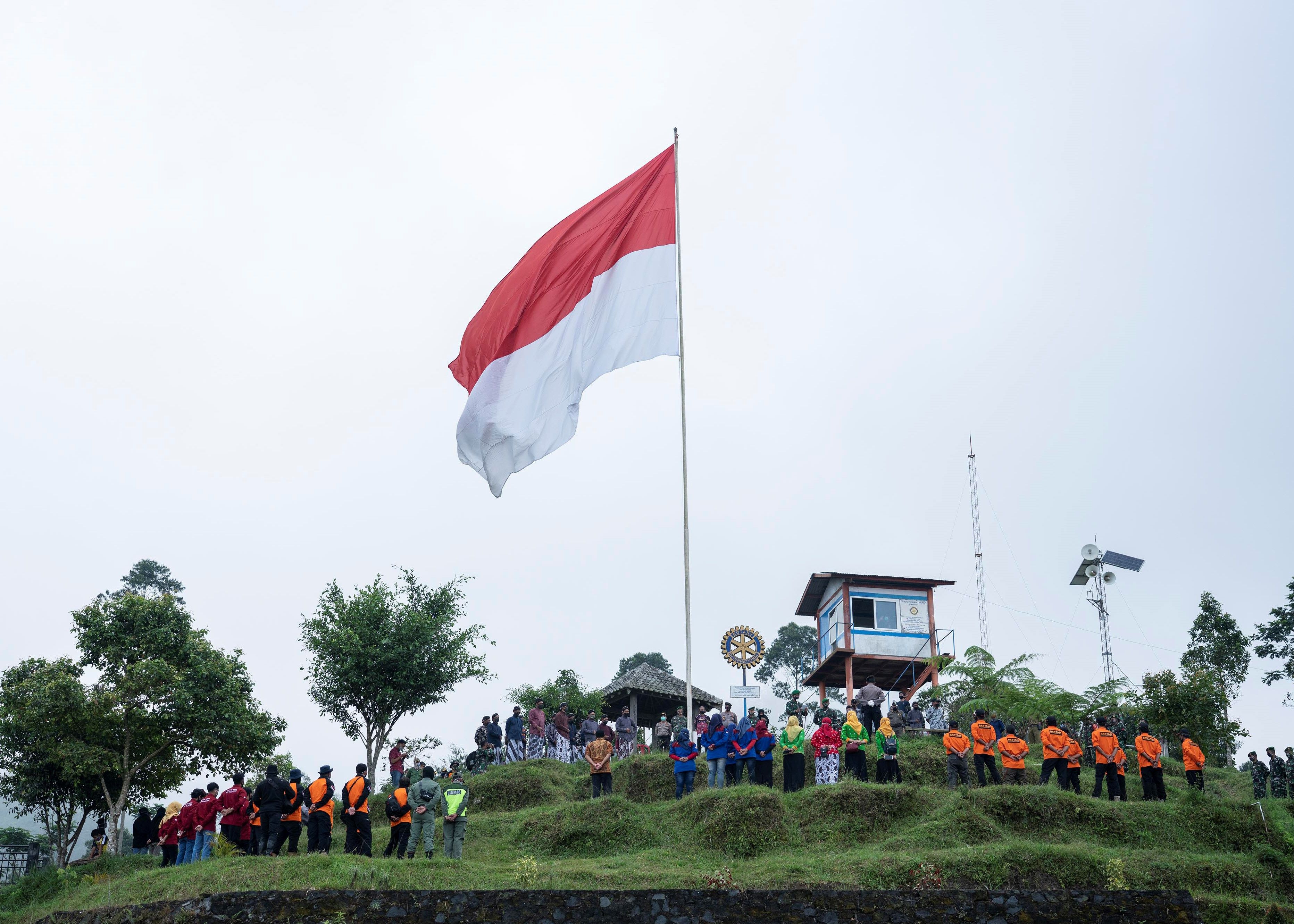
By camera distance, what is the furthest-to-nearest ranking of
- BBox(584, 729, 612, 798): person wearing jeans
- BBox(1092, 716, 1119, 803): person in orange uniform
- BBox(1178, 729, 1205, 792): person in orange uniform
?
BBox(584, 729, 612, 798): person wearing jeans < BBox(1178, 729, 1205, 792): person in orange uniform < BBox(1092, 716, 1119, 803): person in orange uniform

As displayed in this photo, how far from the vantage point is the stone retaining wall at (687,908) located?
44.9ft

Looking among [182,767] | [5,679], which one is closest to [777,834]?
[182,767]

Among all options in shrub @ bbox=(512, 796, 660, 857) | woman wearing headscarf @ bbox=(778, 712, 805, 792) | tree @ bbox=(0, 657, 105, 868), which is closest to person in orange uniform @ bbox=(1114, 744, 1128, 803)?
woman wearing headscarf @ bbox=(778, 712, 805, 792)

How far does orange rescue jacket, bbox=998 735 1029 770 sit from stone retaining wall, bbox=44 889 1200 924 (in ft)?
19.7

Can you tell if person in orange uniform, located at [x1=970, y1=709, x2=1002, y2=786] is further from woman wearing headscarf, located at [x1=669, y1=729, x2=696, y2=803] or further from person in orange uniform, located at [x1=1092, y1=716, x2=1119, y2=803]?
woman wearing headscarf, located at [x1=669, y1=729, x2=696, y2=803]

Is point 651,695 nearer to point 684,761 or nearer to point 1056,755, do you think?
point 684,761

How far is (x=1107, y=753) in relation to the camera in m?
19.9

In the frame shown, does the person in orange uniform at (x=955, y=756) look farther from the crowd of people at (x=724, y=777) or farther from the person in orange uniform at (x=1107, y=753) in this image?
the person in orange uniform at (x=1107, y=753)

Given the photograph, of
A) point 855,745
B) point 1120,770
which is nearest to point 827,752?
point 855,745

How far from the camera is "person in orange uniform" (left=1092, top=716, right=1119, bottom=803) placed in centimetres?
1984

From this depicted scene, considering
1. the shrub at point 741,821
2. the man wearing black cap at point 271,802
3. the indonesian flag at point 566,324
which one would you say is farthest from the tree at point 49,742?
the shrub at point 741,821

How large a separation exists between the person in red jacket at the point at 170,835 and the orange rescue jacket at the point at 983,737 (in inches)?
614

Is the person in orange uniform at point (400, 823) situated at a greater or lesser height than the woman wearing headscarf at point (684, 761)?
lesser

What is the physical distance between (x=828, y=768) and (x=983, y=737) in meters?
3.43
